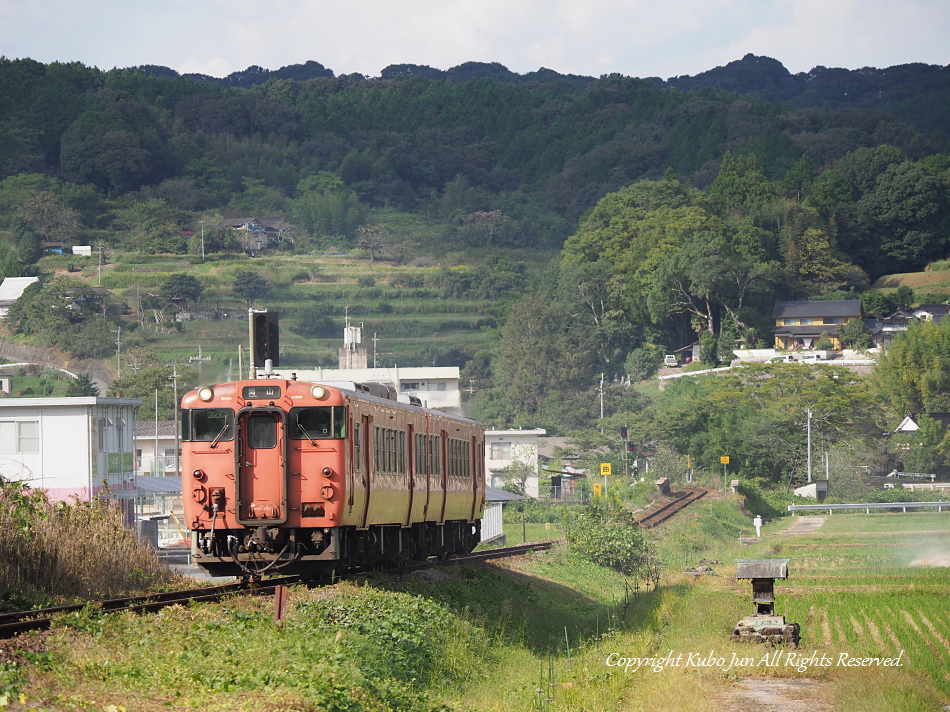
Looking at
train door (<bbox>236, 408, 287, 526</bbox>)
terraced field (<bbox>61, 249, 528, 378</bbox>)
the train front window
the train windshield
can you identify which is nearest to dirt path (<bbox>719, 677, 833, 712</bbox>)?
the train windshield

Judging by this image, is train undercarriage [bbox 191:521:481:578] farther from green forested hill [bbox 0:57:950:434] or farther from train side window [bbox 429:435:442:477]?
green forested hill [bbox 0:57:950:434]

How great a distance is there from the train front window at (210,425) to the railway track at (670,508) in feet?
93.4

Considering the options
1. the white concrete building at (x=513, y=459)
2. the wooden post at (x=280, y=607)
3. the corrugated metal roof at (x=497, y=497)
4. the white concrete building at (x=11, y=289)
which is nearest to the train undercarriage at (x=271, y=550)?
the wooden post at (x=280, y=607)

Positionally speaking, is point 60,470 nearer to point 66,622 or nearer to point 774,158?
point 66,622

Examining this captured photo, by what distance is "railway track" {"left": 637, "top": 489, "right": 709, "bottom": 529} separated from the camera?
47.0 metres

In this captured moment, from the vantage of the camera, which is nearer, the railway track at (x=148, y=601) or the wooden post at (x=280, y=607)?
the railway track at (x=148, y=601)

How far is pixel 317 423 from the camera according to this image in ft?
54.6

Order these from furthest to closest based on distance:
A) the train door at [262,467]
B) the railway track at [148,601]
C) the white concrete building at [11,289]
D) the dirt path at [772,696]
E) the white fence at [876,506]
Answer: the white concrete building at [11,289], the white fence at [876,506], the train door at [262,467], the dirt path at [772,696], the railway track at [148,601]

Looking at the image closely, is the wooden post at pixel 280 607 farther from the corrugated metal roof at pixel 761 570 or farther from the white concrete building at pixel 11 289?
the white concrete building at pixel 11 289

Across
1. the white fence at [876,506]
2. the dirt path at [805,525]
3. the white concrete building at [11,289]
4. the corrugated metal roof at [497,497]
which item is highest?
the white concrete building at [11,289]

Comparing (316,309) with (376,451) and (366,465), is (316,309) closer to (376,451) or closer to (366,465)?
(376,451)

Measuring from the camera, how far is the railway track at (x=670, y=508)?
1849 inches

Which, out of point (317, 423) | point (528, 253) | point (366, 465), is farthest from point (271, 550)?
point (528, 253)

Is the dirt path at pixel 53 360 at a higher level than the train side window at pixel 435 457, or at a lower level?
higher
